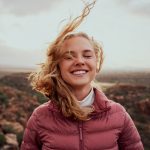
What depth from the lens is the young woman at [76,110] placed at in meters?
2.85

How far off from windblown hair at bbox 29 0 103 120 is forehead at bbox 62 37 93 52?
0.10 feet

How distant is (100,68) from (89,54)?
274mm

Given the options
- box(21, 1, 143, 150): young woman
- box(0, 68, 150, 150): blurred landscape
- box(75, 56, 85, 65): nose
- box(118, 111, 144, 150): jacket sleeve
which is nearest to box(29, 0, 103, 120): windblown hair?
box(21, 1, 143, 150): young woman

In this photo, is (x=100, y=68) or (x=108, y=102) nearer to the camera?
(x=108, y=102)

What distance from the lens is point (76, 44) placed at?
2.98 meters

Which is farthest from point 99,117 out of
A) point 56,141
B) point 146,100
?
point 146,100

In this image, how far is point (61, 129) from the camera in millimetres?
2877

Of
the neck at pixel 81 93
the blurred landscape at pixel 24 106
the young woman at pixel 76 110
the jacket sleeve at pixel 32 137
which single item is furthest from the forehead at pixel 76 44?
the blurred landscape at pixel 24 106

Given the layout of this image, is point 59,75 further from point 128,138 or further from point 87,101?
point 128,138

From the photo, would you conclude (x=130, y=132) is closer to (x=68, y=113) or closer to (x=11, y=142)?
(x=68, y=113)

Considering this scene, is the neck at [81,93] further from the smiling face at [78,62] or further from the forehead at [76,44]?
the forehead at [76,44]

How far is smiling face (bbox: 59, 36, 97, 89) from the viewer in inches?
116

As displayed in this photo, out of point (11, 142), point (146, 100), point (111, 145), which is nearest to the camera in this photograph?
point (111, 145)

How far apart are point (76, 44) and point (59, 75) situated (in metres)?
0.25
